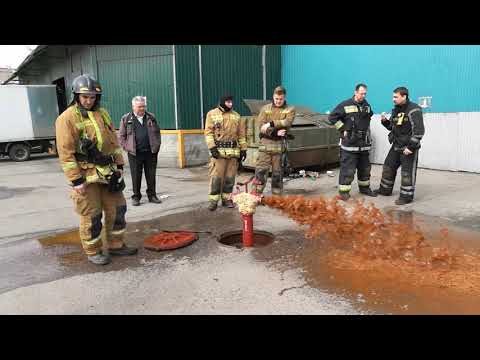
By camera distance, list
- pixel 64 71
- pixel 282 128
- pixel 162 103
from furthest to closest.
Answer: pixel 64 71, pixel 162 103, pixel 282 128

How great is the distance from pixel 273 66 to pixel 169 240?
420 inches

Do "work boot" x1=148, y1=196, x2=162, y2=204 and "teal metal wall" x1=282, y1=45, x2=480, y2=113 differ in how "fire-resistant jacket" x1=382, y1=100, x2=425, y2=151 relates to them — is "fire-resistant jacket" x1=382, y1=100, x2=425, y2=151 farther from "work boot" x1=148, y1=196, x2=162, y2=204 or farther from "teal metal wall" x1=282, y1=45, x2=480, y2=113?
"teal metal wall" x1=282, y1=45, x2=480, y2=113

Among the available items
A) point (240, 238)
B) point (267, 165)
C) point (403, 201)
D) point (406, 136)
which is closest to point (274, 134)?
point (267, 165)

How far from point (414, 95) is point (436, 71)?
816mm

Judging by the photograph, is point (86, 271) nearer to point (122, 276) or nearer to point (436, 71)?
point (122, 276)

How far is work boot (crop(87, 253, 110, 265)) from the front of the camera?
434cm

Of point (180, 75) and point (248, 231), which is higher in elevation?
point (180, 75)

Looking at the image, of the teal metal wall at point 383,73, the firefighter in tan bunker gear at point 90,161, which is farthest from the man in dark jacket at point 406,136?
the firefighter in tan bunker gear at point 90,161

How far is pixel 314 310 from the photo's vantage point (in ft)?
10.6

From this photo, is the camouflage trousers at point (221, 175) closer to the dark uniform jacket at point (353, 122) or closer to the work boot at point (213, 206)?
the work boot at point (213, 206)

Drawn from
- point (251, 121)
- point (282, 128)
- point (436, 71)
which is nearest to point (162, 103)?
point (251, 121)

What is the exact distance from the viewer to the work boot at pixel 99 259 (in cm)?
434

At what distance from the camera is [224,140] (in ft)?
20.6

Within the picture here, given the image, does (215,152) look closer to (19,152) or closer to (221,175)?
(221,175)
